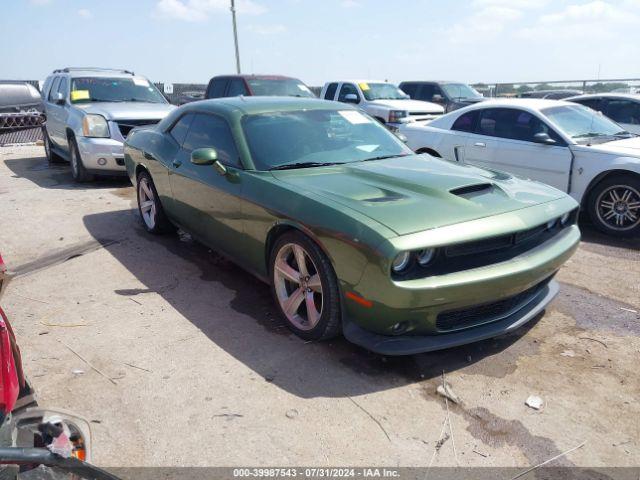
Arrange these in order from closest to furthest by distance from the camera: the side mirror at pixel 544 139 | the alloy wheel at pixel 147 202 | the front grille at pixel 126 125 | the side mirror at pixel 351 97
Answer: the alloy wheel at pixel 147 202 → the side mirror at pixel 544 139 → the front grille at pixel 126 125 → the side mirror at pixel 351 97

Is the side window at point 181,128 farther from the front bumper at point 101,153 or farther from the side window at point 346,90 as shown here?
the side window at point 346,90

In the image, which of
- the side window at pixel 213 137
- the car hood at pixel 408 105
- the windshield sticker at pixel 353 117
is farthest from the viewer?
the car hood at pixel 408 105

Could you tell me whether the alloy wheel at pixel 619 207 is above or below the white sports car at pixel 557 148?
below

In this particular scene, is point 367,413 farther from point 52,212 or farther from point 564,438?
point 52,212

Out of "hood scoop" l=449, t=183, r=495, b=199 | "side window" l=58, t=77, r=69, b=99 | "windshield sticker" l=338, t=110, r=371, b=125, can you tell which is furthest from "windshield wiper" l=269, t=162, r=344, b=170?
"side window" l=58, t=77, r=69, b=99

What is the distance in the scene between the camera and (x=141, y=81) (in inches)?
394

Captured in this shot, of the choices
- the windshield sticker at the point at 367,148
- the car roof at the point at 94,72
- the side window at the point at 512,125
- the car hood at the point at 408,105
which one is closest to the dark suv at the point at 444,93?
the car hood at the point at 408,105

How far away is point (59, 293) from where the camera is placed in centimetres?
444

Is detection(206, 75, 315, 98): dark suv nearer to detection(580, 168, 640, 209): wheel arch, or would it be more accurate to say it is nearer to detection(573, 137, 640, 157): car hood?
detection(573, 137, 640, 157): car hood

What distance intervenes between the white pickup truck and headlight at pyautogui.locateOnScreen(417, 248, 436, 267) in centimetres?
921

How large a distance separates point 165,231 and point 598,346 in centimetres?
435

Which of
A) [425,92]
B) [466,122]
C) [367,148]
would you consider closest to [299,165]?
[367,148]

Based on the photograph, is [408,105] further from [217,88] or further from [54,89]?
[54,89]

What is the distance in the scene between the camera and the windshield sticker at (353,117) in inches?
185
